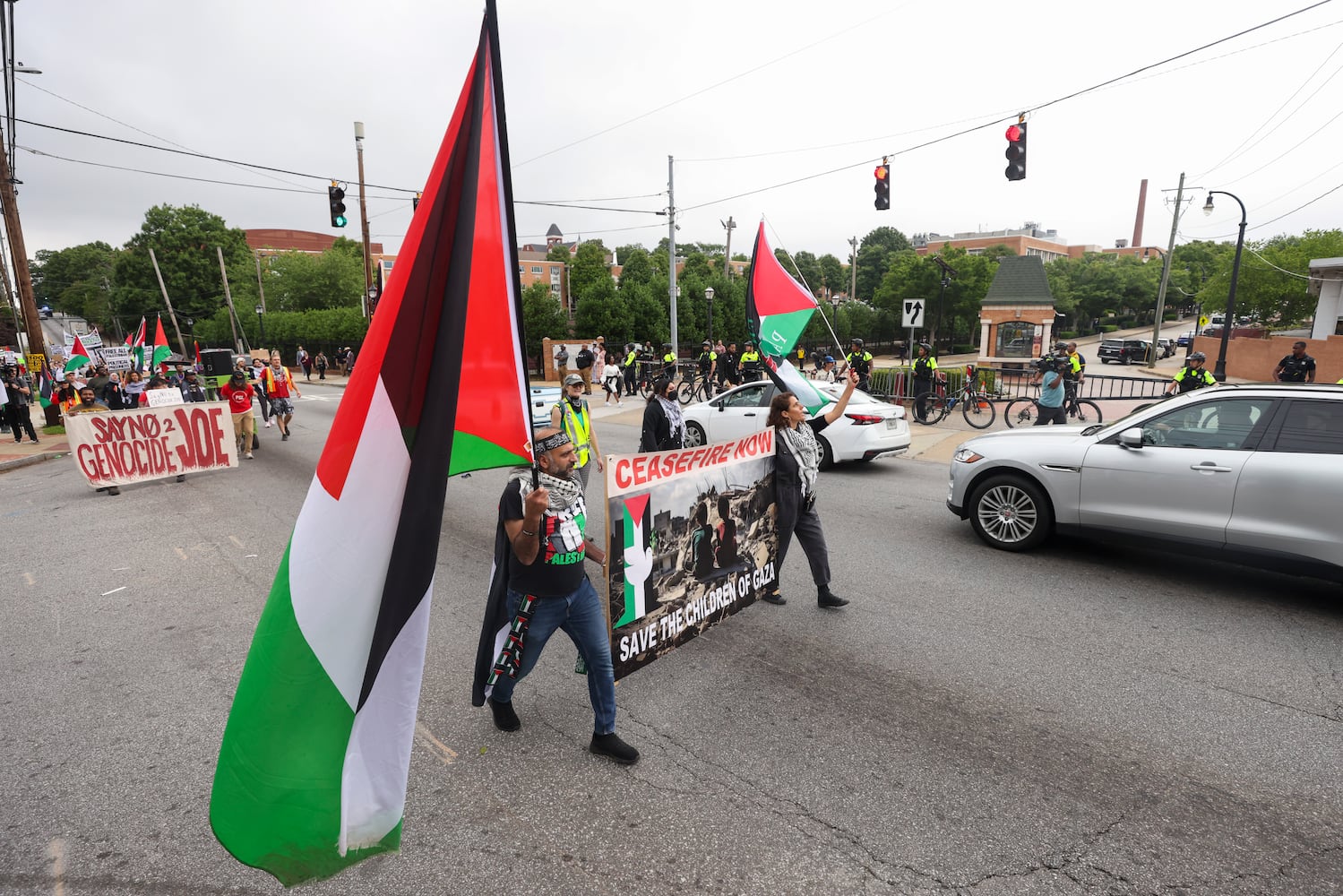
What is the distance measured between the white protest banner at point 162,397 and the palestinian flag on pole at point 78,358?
8111 millimetres

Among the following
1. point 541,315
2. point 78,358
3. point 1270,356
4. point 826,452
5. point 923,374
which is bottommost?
point 826,452

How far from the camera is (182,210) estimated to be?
61781 millimetres

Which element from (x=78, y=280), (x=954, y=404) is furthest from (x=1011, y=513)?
(x=78, y=280)

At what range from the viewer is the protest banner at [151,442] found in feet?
32.6

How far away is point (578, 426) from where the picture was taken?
6652 mm

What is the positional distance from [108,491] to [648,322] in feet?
106

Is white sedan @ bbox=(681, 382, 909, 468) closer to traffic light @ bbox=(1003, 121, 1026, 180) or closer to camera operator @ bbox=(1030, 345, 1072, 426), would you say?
camera operator @ bbox=(1030, 345, 1072, 426)

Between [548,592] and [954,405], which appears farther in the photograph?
[954,405]

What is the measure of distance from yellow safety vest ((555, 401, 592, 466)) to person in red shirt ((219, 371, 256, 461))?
8.57 m

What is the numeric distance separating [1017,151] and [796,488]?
1102 cm

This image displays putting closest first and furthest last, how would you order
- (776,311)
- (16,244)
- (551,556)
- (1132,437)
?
1. (551,556)
2. (1132,437)
3. (776,311)
4. (16,244)

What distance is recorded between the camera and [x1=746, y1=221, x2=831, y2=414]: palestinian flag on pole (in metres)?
7.20

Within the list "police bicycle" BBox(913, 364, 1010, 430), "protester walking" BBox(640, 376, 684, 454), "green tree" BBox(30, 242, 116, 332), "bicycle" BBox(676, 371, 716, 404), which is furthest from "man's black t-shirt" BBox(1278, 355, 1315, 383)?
"green tree" BBox(30, 242, 116, 332)

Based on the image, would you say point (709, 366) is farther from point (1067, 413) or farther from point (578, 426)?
point (578, 426)
